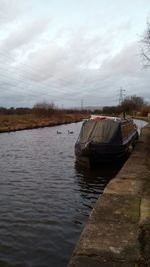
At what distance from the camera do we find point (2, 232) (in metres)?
7.82

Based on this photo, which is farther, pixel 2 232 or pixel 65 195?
pixel 65 195

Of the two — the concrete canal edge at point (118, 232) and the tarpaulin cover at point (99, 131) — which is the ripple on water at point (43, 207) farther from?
the tarpaulin cover at point (99, 131)

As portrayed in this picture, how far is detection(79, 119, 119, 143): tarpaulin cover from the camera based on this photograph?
53.5 feet

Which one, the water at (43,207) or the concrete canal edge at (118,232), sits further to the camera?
the water at (43,207)

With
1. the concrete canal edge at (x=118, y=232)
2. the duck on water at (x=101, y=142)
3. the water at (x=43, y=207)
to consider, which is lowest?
the water at (x=43, y=207)

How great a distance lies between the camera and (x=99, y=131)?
16734mm

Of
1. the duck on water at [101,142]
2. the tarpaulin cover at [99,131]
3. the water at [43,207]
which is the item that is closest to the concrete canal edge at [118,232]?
the water at [43,207]

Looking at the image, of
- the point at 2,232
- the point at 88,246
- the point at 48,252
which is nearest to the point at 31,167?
the point at 2,232

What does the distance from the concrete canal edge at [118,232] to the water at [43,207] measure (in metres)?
1.02

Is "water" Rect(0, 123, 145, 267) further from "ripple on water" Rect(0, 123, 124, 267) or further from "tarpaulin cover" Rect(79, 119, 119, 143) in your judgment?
"tarpaulin cover" Rect(79, 119, 119, 143)

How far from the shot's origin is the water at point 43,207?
6.74 m

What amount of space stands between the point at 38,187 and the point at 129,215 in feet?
20.3

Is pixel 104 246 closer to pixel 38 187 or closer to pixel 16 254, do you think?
pixel 16 254

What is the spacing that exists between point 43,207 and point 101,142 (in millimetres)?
6598
